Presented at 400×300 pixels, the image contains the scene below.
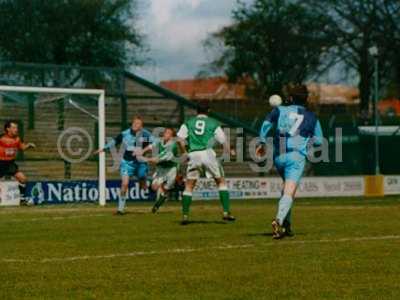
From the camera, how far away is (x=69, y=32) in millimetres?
69125

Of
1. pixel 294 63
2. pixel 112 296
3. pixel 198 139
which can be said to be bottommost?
pixel 112 296

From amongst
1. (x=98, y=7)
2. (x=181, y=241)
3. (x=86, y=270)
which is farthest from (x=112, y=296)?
(x=98, y=7)

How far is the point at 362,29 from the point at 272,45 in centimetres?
797

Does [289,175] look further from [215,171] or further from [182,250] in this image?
[215,171]

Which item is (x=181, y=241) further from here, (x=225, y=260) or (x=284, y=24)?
(x=284, y=24)

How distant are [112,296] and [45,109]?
2360cm

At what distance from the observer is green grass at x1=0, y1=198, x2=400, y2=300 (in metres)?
9.73

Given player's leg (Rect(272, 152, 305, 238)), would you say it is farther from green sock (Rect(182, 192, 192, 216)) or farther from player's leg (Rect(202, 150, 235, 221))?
player's leg (Rect(202, 150, 235, 221))

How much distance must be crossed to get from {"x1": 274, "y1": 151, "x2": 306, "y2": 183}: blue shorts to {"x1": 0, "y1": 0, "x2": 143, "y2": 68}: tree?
52741mm

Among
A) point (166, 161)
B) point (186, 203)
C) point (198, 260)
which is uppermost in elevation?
point (166, 161)

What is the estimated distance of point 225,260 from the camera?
12.3 meters

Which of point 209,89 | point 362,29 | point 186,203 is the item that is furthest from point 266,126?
point 209,89

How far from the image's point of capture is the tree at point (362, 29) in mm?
64562

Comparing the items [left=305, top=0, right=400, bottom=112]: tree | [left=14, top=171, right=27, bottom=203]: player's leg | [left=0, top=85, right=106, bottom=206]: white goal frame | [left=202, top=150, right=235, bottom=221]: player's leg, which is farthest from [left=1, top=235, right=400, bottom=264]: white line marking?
[left=305, top=0, right=400, bottom=112]: tree
